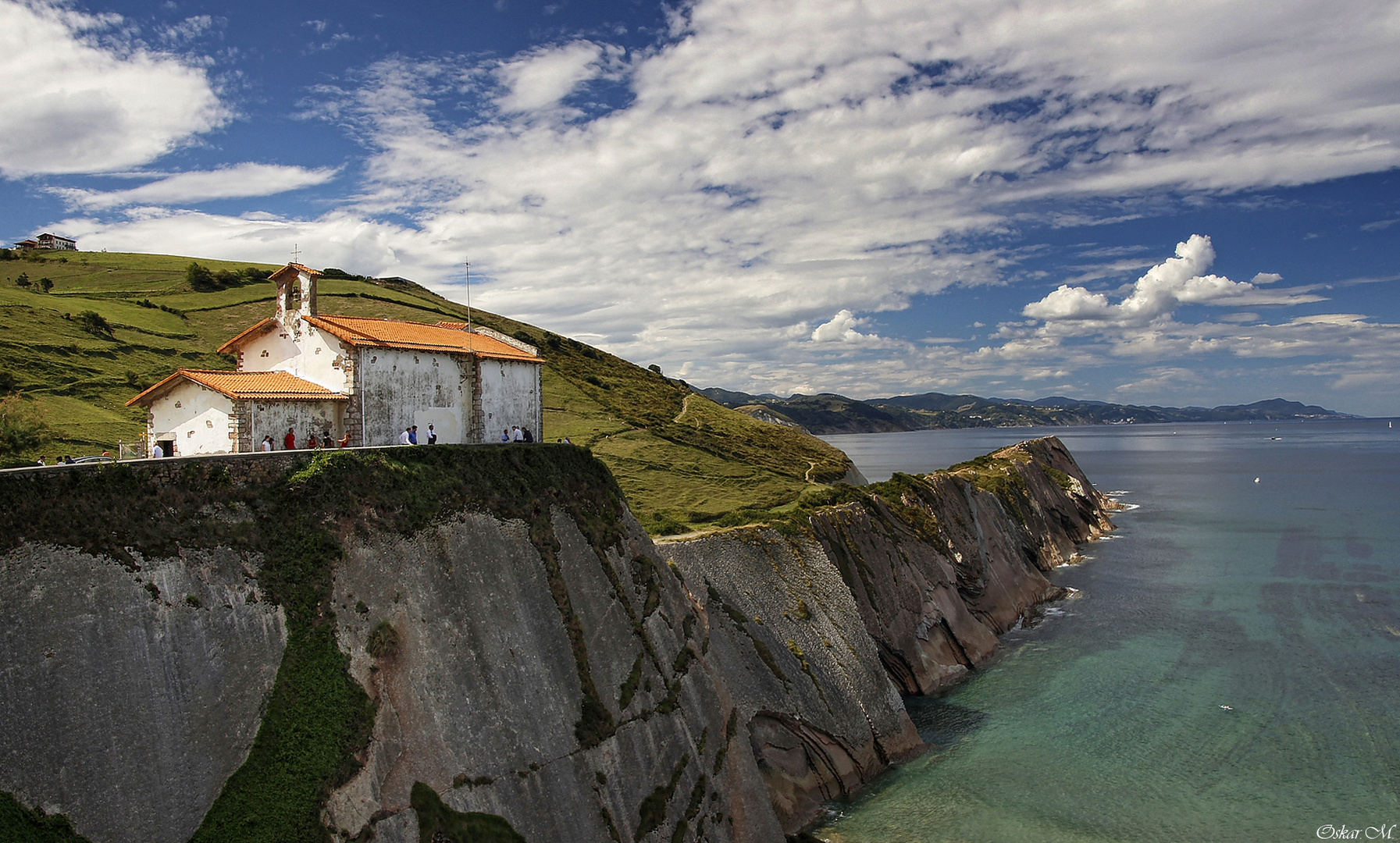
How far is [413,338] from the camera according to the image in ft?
97.5

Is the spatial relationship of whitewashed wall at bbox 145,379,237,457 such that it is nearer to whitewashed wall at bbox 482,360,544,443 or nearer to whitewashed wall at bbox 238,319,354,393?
whitewashed wall at bbox 238,319,354,393

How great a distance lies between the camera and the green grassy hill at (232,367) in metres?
47.5

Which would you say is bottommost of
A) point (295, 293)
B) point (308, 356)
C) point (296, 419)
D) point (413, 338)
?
point (296, 419)

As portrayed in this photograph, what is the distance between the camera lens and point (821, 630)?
35000 millimetres

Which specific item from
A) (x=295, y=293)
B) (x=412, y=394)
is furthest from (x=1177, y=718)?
(x=295, y=293)

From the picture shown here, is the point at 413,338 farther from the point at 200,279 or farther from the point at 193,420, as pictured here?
the point at 200,279

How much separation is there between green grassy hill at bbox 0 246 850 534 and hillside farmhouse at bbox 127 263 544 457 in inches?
336

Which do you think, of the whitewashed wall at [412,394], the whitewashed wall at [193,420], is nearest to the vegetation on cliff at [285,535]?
the whitewashed wall at [412,394]

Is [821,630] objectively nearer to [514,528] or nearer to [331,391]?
[514,528]

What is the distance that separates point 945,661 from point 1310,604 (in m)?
31.8

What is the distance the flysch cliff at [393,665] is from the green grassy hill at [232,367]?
12.2 metres

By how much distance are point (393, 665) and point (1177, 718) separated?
36.1 m

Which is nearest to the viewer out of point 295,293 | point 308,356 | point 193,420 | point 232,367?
point 193,420

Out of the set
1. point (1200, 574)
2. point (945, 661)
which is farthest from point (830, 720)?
point (1200, 574)
